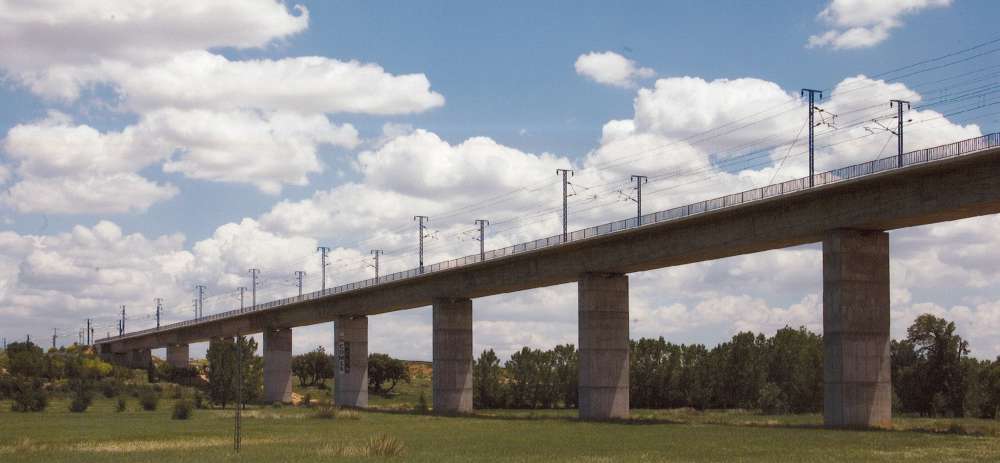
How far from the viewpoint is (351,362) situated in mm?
111062

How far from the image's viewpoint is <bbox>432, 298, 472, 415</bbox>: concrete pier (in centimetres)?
9288

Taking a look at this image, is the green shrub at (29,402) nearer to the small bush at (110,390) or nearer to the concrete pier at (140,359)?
the small bush at (110,390)

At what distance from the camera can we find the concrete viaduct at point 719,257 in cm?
5225

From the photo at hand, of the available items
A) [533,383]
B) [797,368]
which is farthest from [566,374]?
[797,368]

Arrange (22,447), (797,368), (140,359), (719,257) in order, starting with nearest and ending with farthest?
(22,447)
(719,257)
(797,368)
(140,359)

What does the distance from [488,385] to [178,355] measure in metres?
73.7

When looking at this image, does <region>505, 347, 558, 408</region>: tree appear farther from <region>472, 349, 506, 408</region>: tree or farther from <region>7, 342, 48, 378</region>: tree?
<region>7, 342, 48, 378</region>: tree

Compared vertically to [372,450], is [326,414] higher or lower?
lower

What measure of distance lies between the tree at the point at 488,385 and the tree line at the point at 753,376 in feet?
0.34

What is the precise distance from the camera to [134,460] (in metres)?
37.4

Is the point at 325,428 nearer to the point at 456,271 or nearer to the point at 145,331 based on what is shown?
the point at 456,271

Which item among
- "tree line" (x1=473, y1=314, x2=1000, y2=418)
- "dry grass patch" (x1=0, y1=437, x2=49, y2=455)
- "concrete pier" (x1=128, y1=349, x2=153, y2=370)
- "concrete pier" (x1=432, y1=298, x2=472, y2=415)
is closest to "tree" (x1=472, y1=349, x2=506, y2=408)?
"tree line" (x1=473, y1=314, x2=1000, y2=418)

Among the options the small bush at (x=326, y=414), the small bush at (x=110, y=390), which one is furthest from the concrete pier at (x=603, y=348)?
the small bush at (x=110, y=390)

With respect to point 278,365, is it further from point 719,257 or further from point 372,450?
point 372,450
